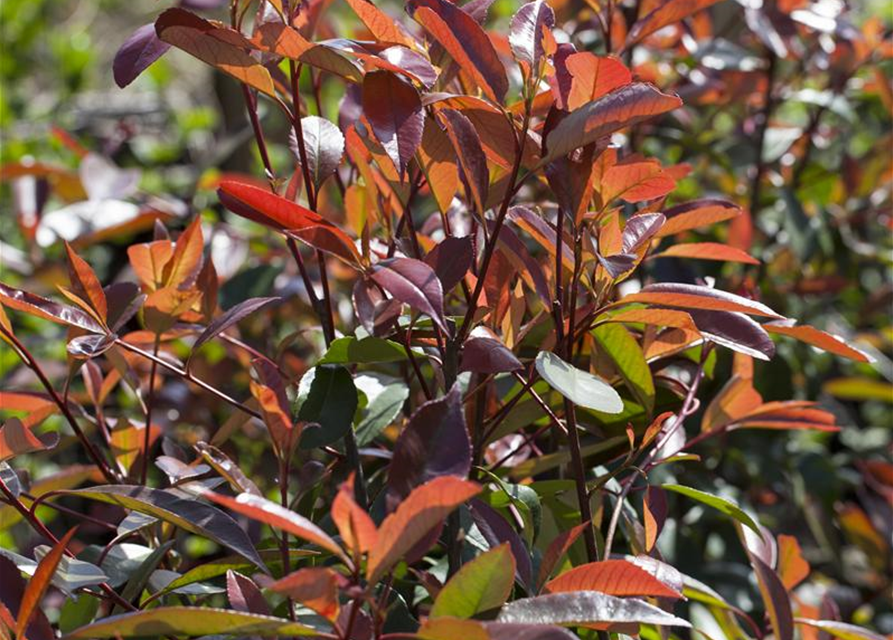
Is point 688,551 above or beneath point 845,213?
beneath

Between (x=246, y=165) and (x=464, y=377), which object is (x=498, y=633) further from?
(x=246, y=165)

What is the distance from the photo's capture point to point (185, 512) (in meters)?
0.80

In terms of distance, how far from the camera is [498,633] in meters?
0.64

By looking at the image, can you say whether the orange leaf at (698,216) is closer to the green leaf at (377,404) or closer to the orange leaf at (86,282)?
the green leaf at (377,404)

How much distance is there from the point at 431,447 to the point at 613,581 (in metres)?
0.17

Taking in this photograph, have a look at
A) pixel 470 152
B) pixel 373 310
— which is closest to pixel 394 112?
pixel 470 152

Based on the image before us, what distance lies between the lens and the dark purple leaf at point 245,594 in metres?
0.75

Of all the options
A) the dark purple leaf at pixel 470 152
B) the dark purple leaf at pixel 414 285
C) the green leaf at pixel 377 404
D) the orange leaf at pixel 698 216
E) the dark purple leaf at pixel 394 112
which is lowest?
the green leaf at pixel 377 404

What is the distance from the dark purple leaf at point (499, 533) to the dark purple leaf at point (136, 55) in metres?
0.41

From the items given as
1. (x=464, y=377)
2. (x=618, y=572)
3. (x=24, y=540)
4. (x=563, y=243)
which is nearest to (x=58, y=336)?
(x=24, y=540)

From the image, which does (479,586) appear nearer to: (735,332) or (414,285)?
(414,285)

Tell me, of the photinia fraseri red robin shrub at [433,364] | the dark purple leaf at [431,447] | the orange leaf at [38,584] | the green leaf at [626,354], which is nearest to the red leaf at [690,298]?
the photinia fraseri red robin shrub at [433,364]

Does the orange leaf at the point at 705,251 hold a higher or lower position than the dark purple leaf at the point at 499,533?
higher

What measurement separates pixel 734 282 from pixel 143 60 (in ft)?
3.67
